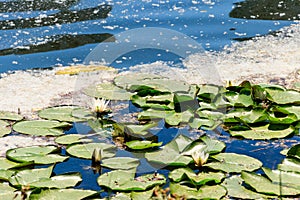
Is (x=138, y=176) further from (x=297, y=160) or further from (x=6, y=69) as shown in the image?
(x=6, y=69)

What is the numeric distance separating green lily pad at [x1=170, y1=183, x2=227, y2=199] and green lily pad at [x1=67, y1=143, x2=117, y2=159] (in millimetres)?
425

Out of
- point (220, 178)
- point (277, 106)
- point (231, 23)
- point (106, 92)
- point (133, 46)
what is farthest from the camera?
point (231, 23)

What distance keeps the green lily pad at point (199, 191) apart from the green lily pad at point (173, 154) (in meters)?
0.19

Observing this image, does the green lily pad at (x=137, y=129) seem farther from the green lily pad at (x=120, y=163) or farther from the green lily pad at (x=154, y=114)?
the green lily pad at (x=120, y=163)

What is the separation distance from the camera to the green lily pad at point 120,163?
8.50ft

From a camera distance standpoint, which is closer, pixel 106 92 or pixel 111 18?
pixel 106 92

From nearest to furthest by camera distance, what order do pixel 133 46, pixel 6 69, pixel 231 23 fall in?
pixel 6 69
pixel 133 46
pixel 231 23

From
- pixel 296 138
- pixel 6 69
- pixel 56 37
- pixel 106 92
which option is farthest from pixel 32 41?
pixel 296 138

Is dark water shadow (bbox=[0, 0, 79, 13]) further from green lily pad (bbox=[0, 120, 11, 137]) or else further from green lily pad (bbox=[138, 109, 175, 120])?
green lily pad (bbox=[138, 109, 175, 120])

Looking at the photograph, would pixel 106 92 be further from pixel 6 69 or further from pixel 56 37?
pixel 56 37

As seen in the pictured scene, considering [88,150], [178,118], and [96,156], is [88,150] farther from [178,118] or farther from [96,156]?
[178,118]

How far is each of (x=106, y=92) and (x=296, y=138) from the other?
110 cm

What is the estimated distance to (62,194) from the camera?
234 cm

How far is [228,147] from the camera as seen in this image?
283 centimetres
